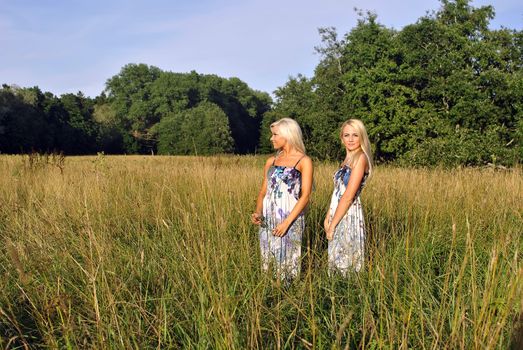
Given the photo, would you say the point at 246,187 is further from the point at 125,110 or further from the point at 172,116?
the point at 125,110

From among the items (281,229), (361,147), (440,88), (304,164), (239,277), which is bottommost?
(239,277)

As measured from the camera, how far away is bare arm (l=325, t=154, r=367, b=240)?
125 inches

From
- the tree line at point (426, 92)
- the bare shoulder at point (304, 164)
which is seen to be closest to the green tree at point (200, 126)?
the tree line at point (426, 92)

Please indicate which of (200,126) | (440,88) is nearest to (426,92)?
(440,88)

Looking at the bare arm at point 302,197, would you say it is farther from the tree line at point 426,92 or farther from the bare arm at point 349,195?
the tree line at point 426,92

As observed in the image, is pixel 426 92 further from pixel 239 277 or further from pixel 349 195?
pixel 239 277

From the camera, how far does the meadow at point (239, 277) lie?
176cm

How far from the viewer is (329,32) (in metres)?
30.4

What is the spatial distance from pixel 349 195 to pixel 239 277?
121cm

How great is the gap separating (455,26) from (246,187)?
1907 centimetres

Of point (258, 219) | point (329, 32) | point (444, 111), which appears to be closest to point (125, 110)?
point (329, 32)

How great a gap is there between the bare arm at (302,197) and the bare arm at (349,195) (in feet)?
0.81

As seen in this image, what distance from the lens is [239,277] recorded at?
91.2 inches

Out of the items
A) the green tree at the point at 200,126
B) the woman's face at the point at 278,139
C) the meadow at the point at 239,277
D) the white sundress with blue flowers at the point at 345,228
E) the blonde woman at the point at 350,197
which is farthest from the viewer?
the green tree at the point at 200,126
